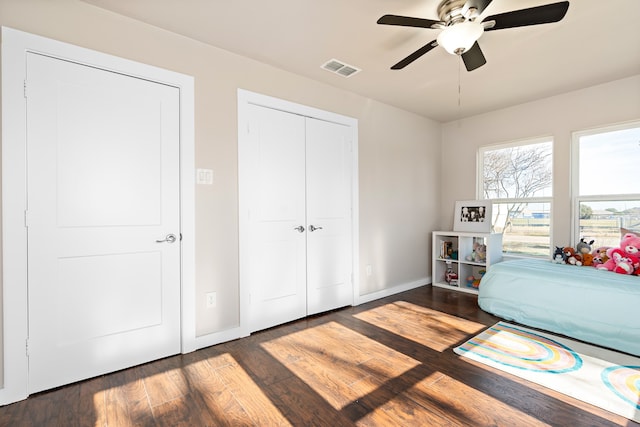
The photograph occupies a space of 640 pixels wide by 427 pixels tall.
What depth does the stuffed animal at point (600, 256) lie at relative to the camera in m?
3.09

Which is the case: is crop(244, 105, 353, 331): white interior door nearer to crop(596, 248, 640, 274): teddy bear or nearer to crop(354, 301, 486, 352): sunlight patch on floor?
crop(354, 301, 486, 352): sunlight patch on floor

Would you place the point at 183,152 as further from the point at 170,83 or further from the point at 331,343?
the point at 331,343

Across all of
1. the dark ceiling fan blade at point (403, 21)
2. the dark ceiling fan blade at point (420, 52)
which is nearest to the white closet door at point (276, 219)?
the dark ceiling fan blade at point (420, 52)

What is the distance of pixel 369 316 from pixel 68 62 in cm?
321

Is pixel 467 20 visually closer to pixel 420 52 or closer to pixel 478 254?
pixel 420 52

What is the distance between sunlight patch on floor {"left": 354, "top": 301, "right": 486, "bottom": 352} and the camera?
2.62 m

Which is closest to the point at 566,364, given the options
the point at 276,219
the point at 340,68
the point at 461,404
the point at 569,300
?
the point at 569,300

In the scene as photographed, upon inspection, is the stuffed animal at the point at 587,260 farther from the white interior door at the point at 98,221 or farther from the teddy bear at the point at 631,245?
the white interior door at the point at 98,221

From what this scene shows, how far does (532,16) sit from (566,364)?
7.50ft

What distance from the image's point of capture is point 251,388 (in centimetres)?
193

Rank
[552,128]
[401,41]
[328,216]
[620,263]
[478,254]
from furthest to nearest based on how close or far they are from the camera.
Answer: [478,254] < [552,128] < [328,216] < [620,263] < [401,41]

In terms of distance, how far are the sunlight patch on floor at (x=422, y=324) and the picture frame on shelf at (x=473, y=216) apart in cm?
152

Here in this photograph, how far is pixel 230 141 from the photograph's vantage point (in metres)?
2.66

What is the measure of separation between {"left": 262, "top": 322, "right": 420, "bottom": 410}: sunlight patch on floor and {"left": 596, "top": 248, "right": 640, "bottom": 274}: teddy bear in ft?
7.36
